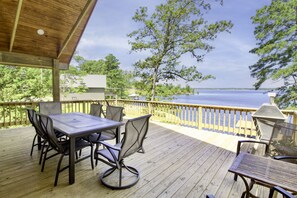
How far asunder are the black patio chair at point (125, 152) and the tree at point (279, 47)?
9493 millimetres

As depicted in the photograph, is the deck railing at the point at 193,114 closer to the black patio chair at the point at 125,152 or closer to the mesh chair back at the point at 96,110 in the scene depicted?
the mesh chair back at the point at 96,110

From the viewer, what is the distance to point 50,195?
226 centimetres

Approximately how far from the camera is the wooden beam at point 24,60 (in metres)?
5.18

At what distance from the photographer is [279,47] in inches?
354

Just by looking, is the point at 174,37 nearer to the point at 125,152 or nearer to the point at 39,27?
the point at 39,27

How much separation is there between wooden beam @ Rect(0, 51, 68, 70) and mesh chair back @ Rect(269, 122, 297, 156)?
6.58m

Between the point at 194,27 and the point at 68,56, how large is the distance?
24.1ft

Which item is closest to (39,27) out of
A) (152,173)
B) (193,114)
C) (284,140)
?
(152,173)

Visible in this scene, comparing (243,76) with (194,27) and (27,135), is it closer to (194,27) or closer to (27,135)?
(194,27)

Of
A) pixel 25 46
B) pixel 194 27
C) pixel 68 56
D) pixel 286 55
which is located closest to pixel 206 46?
pixel 194 27

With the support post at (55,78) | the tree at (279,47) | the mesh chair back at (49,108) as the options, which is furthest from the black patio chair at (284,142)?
the tree at (279,47)

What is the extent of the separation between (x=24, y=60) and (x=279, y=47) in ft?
37.3

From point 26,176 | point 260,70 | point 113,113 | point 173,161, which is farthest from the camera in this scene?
point 260,70

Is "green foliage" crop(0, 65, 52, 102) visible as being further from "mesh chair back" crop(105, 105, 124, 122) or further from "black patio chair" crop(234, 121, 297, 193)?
"black patio chair" crop(234, 121, 297, 193)
